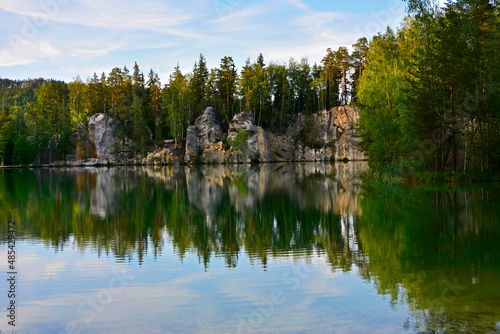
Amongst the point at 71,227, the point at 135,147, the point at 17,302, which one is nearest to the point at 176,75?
the point at 135,147

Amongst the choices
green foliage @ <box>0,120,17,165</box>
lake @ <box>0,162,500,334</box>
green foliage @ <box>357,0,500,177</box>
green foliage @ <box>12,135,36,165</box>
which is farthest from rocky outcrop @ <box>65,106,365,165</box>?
lake @ <box>0,162,500,334</box>

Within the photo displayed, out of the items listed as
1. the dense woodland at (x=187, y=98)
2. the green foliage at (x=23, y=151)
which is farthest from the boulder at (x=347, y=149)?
the green foliage at (x=23, y=151)

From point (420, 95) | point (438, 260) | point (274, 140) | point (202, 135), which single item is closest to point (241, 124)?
point (202, 135)

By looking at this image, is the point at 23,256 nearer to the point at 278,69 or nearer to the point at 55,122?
the point at 278,69

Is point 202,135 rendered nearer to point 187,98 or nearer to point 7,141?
point 187,98

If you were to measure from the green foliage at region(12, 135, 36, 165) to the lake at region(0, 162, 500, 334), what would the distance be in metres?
83.0

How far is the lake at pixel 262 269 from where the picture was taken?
7719 millimetres

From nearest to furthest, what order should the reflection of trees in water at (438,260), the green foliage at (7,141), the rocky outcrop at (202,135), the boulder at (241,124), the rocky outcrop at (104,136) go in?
the reflection of trees in water at (438,260), the boulder at (241,124), the rocky outcrop at (202,135), the green foliage at (7,141), the rocky outcrop at (104,136)

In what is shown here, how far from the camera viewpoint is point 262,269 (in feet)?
37.1

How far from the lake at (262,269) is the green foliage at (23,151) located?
8297 centimetres

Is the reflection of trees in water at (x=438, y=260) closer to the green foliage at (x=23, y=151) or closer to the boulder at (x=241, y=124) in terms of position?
the boulder at (x=241, y=124)

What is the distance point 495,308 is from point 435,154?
28391 mm

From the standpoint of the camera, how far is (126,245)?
14.7 m

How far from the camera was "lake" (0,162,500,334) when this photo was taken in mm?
7719
